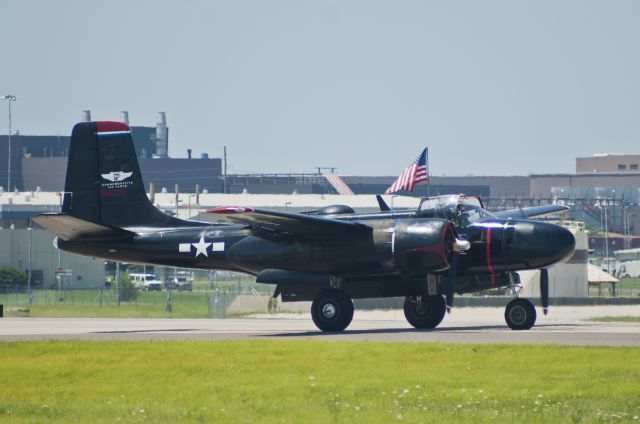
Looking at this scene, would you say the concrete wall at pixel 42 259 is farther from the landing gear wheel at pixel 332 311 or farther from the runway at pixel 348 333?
the landing gear wheel at pixel 332 311

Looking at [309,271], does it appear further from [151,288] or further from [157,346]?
[151,288]

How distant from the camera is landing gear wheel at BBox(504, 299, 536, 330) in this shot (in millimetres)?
34562

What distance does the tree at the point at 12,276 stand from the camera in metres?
84.2

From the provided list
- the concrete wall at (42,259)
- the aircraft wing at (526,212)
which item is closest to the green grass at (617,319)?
the aircraft wing at (526,212)

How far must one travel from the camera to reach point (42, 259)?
9238 centimetres

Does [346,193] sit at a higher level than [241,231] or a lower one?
higher

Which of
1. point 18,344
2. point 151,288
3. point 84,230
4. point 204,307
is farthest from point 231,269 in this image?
point 151,288

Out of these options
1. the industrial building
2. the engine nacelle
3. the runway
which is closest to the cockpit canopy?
the engine nacelle

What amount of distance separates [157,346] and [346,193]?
168m

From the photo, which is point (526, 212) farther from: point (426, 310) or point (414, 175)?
point (414, 175)

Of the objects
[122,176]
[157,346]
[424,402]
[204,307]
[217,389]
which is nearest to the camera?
[424,402]

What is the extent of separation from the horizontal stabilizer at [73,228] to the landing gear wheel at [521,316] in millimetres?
12449

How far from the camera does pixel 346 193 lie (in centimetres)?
19500

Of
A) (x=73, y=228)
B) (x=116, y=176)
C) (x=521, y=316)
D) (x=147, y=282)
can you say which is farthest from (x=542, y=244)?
(x=147, y=282)
